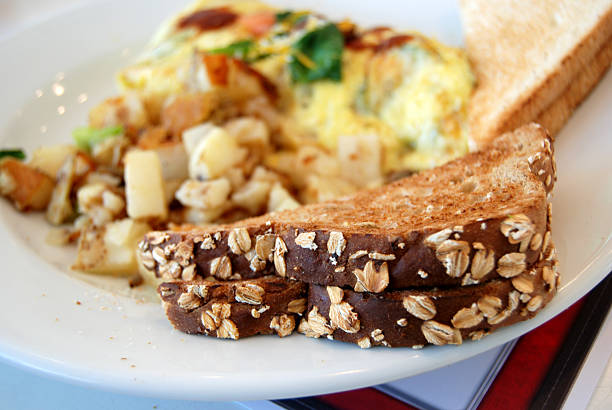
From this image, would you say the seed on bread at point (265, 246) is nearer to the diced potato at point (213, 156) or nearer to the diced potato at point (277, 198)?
the diced potato at point (277, 198)

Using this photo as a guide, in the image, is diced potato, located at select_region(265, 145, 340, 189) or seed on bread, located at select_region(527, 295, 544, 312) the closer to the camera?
seed on bread, located at select_region(527, 295, 544, 312)

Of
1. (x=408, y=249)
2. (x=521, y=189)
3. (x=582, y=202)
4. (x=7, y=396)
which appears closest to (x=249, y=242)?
(x=408, y=249)

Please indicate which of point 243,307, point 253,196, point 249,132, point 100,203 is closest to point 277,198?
point 253,196

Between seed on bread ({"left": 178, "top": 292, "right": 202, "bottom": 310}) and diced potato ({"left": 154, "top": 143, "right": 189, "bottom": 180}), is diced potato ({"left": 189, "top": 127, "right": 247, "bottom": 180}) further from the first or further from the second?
seed on bread ({"left": 178, "top": 292, "right": 202, "bottom": 310})

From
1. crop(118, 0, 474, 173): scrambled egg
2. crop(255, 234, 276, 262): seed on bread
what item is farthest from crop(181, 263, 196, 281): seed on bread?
crop(118, 0, 474, 173): scrambled egg

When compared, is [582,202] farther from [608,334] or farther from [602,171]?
[608,334]

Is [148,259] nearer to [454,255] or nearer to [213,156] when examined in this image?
[213,156]
